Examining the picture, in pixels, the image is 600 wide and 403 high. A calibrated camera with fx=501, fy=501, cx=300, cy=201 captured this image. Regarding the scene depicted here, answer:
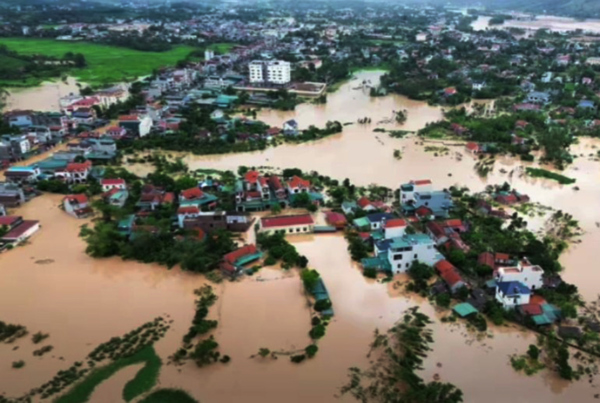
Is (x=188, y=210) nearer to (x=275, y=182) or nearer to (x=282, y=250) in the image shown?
(x=282, y=250)

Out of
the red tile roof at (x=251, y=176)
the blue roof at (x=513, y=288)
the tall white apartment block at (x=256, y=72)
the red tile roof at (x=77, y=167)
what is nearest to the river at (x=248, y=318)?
the blue roof at (x=513, y=288)

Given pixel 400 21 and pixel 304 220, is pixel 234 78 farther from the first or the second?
pixel 400 21

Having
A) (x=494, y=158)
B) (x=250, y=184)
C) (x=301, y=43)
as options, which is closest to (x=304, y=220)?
(x=250, y=184)

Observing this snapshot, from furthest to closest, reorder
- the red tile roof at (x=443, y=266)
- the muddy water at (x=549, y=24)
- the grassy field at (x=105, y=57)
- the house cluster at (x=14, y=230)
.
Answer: the muddy water at (x=549, y=24)
the grassy field at (x=105, y=57)
the house cluster at (x=14, y=230)
the red tile roof at (x=443, y=266)

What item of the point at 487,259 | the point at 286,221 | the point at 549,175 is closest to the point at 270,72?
the point at 549,175

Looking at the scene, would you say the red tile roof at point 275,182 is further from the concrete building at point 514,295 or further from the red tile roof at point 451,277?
the concrete building at point 514,295

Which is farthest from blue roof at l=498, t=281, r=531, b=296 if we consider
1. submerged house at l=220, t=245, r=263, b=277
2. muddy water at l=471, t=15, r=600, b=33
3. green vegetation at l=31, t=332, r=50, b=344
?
muddy water at l=471, t=15, r=600, b=33
